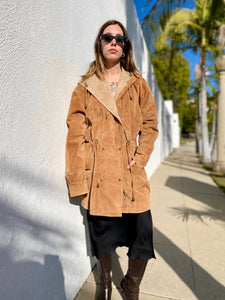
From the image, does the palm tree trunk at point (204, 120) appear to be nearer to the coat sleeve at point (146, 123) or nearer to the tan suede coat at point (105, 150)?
the coat sleeve at point (146, 123)

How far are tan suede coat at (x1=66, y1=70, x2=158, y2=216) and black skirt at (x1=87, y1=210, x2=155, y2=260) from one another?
5.4 inches

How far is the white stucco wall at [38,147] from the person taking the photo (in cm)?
113

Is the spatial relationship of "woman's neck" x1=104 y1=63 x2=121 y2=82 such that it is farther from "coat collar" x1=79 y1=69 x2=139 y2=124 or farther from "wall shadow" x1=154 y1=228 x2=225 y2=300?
"wall shadow" x1=154 y1=228 x2=225 y2=300

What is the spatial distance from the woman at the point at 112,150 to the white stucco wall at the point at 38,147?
0.18 m

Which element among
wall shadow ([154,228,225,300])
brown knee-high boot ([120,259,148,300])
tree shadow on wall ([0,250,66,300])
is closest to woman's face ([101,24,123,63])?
tree shadow on wall ([0,250,66,300])

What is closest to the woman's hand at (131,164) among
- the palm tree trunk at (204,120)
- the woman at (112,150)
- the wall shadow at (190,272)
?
the woman at (112,150)

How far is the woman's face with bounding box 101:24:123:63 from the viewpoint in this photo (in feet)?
5.58

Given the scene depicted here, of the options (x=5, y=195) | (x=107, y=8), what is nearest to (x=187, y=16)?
(x=107, y=8)

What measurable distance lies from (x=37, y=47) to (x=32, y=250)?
122 cm

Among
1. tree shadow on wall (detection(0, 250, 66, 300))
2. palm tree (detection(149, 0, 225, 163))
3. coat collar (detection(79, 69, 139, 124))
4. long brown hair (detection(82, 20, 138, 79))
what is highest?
palm tree (detection(149, 0, 225, 163))

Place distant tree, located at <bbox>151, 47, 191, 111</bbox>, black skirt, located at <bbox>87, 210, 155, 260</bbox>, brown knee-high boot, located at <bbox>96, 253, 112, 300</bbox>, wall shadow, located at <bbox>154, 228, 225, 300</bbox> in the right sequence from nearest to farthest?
black skirt, located at <bbox>87, 210, 155, 260</bbox> < brown knee-high boot, located at <bbox>96, 253, 112, 300</bbox> < wall shadow, located at <bbox>154, 228, 225, 300</bbox> < distant tree, located at <bbox>151, 47, 191, 111</bbox>

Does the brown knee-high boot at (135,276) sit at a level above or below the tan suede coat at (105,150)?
below

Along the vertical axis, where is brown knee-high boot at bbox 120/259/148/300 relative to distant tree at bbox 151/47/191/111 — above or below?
below

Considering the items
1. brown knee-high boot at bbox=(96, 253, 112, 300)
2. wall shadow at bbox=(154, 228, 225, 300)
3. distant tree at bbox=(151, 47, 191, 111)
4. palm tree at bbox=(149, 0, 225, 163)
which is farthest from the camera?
distant tree at bbox=(151, 47, 191, 111)
